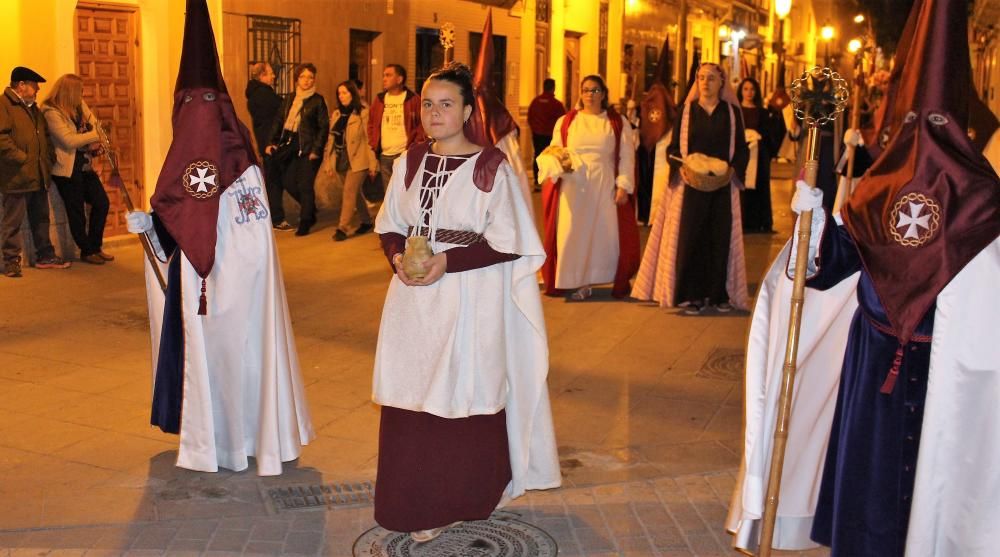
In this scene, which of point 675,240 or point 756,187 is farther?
point 756,187

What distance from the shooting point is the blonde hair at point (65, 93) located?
1117 cm

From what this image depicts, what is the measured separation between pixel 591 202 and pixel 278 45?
686 centimetres

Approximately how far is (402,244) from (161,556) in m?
1.52

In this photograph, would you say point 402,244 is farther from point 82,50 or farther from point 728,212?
point 82,50

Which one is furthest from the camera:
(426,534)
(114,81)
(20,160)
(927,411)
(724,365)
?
(114,81)

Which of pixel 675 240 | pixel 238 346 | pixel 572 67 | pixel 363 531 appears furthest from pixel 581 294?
pixel 572 67

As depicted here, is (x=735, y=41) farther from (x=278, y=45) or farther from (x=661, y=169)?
(x=661, y=169)

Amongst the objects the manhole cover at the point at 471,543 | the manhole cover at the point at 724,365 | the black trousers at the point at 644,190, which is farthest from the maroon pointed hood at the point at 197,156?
the black trousers at the point at 644,190

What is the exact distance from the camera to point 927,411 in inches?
164

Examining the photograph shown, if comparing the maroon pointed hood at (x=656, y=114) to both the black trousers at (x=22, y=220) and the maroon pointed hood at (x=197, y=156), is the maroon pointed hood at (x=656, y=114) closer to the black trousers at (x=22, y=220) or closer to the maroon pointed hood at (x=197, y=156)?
the black trousers at (x=22, y=220)

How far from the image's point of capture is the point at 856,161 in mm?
10453

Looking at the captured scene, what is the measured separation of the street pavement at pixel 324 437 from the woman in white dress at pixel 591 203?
0.32 meters

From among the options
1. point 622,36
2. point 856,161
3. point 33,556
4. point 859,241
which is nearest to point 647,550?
point 859,241

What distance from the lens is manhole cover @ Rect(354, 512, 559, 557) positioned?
4.83m
